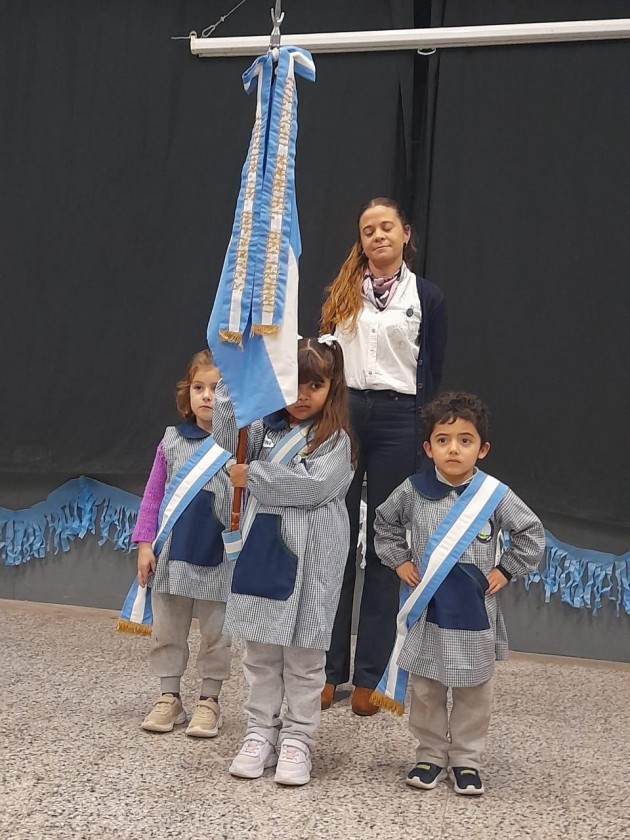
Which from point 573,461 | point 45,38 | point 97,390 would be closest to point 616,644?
point 573,461

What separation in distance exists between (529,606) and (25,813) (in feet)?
6.02

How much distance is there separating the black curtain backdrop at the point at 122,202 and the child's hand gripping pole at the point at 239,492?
1176mm

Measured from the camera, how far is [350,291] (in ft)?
8.26

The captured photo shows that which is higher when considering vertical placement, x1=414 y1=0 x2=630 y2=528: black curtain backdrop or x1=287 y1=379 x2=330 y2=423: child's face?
x1=414 y1=0 x2=630 y2=528: black curtain backdrop

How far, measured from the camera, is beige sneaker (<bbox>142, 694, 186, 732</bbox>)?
223 centimetres

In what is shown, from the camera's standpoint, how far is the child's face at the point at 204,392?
2.30 m

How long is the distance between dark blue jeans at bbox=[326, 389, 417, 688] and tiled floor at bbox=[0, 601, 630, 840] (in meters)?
0.14

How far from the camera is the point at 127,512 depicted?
11.1 ft

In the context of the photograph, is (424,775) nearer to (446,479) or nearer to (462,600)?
(462,600)

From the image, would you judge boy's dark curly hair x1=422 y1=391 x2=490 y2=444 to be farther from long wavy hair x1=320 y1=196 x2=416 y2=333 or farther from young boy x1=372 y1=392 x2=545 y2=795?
long wavy hair x1=320 y1=196 x2=416 y2=333

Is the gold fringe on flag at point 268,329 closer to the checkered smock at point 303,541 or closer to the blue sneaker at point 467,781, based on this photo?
the checkered smock at point 303,541

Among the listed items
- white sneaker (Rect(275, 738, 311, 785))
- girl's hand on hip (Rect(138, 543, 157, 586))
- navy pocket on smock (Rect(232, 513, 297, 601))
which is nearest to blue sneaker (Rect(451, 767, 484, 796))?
white sneaker (Rect(275, 738, 311, 785))

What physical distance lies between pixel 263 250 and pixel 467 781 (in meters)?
1.14

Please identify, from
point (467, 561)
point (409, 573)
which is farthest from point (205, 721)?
point (467, 561)
